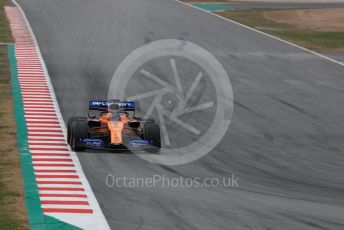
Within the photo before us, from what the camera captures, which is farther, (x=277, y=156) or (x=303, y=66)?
(x=303, y=66)

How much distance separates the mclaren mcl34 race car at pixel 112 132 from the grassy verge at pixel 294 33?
2451 cm

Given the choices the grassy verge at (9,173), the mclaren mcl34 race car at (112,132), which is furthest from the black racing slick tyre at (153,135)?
the grassy verge at (9,173)

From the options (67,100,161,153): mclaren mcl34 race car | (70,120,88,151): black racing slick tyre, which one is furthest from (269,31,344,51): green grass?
(70,120,88,151): black racing slick tyre

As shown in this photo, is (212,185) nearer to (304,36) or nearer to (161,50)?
(161,50)

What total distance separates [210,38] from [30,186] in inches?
1128

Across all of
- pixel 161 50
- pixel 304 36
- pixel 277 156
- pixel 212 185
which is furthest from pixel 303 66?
pixel 212 185

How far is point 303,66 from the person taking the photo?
3716cm

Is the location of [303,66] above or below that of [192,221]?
above

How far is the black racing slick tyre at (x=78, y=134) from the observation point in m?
20.0
